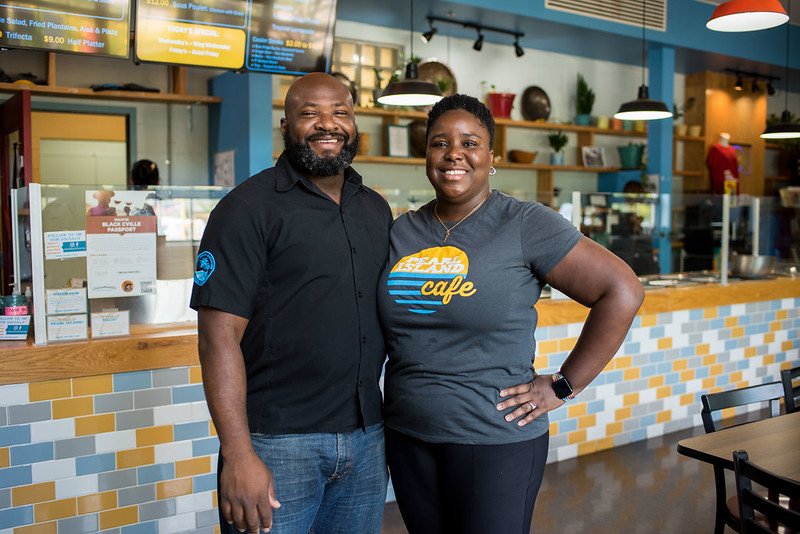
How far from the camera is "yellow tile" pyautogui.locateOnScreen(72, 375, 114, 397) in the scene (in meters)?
2.83

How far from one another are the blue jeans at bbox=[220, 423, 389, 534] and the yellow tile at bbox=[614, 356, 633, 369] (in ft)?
9.45

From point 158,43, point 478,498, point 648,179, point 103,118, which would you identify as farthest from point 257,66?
point 648,179

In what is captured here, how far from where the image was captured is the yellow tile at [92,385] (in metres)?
2.83

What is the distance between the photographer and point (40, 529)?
9.22 ft

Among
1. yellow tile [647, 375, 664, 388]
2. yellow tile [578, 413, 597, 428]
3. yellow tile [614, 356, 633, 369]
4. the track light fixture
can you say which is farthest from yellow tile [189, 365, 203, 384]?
the track light fixture

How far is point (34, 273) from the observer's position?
284 centimetres

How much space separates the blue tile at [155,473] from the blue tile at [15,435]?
0.43 m

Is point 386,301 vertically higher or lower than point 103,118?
lower

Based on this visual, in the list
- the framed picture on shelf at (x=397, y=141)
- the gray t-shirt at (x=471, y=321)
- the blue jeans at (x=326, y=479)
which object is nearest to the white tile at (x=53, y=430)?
the blue jeans at (x=326, y=479)

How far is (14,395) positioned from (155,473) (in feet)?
1.99

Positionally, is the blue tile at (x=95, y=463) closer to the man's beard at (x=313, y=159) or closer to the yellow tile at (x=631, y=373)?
the man's beard at (x=313, y=159)

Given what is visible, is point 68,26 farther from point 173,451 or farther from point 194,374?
point 173,451

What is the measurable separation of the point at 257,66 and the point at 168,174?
2094mm

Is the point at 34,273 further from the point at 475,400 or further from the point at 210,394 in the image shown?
the point at 475,400
